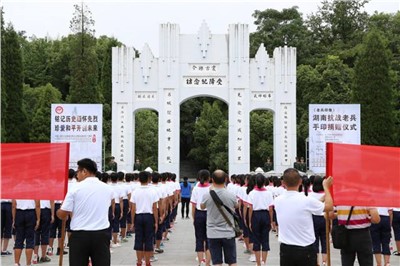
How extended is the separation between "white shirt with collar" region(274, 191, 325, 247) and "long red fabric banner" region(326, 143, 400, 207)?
67 cm

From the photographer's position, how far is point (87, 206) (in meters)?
5.94

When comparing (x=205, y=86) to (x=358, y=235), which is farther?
(x=205, y=86)

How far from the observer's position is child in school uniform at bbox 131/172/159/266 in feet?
30.5

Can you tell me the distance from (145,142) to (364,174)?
3223 cm

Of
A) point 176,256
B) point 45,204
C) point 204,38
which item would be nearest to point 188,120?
point 204,38

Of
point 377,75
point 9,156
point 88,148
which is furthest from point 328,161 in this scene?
point 377,75

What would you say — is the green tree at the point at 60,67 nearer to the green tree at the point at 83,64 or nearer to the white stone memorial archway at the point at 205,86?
the green tree at the point at 83,64

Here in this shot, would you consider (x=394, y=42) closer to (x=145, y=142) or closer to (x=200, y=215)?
(x=145, y=142)

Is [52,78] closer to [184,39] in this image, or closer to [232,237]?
[184,39]

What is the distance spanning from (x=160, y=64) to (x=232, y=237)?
57.6ft

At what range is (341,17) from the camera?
43188 mm

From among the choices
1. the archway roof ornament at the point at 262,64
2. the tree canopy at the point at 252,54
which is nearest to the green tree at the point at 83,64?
the tree canopy at the point at 252,54

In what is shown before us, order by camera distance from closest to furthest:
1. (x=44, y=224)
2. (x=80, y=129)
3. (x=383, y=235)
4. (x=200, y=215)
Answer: (x=200, y=215), (x=383, y=235), (x=44, y=224), (x=80, y=129)

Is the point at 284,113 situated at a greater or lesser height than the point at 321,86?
lesser
